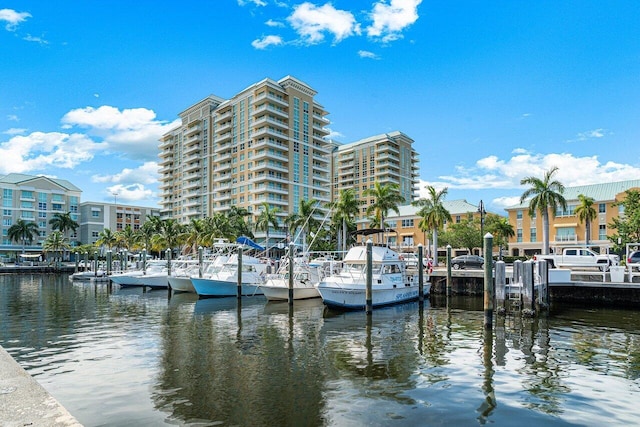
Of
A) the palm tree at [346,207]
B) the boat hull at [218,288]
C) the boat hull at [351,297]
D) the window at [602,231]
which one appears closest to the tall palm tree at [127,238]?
the palm tree at [346,207]

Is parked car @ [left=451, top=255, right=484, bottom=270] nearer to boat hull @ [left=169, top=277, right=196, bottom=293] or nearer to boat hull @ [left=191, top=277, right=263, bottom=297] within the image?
boat hull @ [left=191, top=277, right=263, bottom=297]

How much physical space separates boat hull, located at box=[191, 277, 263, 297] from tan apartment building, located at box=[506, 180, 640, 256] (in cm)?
5298

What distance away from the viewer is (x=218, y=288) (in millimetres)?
39000

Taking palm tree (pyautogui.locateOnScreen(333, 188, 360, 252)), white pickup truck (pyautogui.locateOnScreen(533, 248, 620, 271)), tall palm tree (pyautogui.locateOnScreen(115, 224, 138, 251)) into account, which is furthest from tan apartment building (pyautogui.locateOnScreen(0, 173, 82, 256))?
white pickup truck (pyautogui.locateOnScreen(533, 248, 620, 271))

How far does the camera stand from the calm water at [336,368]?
11148 mm

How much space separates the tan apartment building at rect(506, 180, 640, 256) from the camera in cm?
7275

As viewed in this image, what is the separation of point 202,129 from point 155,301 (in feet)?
301

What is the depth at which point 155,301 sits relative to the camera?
37812 mm

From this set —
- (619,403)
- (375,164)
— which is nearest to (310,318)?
(619,403)

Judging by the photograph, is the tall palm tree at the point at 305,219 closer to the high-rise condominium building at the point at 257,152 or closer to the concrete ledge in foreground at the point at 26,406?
the high-rise condominium building at the point at 257,152

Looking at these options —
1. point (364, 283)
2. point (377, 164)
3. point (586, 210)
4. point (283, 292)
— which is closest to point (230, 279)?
point (283, 292)

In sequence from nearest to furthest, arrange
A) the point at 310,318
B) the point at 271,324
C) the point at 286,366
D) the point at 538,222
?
the point at 286,366 < the point at 271,324 < the point at 310,318 < the point at 538,222

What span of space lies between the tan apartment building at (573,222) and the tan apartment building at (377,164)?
184ft

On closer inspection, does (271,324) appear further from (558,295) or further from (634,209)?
(634,209)
